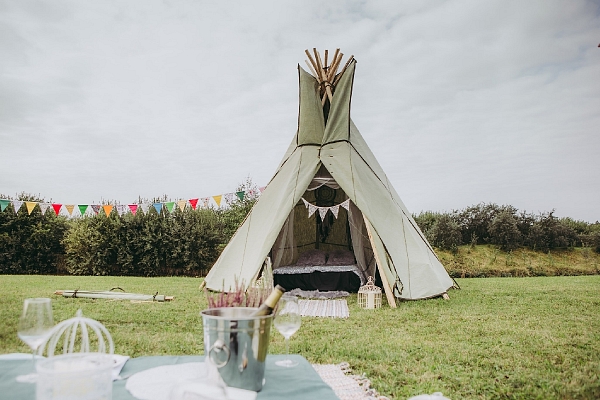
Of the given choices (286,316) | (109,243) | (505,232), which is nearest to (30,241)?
(109,243)

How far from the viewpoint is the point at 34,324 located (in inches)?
42.7

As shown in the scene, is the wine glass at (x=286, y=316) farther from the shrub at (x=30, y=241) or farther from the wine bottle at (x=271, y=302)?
the shrub at (x=30, y=241)

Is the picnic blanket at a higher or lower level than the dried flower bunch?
lower

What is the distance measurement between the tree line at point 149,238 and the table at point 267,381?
9.43m

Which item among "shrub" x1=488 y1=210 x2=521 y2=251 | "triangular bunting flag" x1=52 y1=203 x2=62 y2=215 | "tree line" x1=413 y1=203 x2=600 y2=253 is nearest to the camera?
"triangular bunting flag" x1=52 y1=203 x2=62 y2=215

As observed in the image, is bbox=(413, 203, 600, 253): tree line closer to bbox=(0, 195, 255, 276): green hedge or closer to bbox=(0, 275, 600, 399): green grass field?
bbox=(0, 275, 600, 399): green grass field

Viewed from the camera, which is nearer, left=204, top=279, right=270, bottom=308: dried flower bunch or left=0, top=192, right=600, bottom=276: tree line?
left=204, top=279, right=270, bottom=308: dried flower bunch

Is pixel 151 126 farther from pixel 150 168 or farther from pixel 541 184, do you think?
pixel 541 184

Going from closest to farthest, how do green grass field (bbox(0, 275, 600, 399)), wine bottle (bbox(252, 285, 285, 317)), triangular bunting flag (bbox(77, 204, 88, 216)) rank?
1. wine bottle (bbox(252, 285, 285, 317))
2. green grass field (bbox(0, 275, 600, 399))
3. triangular bunting flag (bbox(77, 204, 88, 216))

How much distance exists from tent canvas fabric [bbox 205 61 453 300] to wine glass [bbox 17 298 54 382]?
4295 mm

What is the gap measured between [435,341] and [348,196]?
113 inches

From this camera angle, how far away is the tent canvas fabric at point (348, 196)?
5.55m

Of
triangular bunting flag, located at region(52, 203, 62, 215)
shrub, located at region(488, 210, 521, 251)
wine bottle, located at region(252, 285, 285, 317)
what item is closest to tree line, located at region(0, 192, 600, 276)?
shrub, located at region(488, 210, 521, 251)

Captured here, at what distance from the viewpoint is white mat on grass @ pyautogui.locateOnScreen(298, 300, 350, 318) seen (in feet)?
15.2
